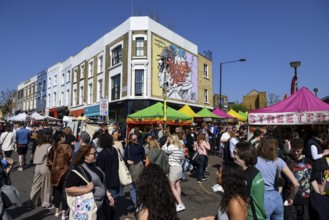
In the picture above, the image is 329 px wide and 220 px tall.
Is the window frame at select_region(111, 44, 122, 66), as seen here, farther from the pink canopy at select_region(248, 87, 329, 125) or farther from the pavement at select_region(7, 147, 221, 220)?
the pink canopy at select_region(248, 87, 329, 125)

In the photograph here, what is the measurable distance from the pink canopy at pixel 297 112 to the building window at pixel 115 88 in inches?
684

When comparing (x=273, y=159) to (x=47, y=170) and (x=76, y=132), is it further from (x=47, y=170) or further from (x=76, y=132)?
(x=76, y=132)

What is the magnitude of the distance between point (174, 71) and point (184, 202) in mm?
18811

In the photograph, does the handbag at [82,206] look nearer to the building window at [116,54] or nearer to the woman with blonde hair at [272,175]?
the woman with blonde hair at [272,175]

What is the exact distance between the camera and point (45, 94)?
1692 inches

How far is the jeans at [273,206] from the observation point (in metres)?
3.34

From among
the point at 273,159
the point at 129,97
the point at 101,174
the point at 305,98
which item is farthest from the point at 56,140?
the point at 129,97

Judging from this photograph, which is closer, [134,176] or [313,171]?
[313,171]

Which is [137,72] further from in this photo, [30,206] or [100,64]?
[30,206]

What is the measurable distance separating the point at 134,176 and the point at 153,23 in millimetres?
19305

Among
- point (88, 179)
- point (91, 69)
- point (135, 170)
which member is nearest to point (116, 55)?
point (91, 69)

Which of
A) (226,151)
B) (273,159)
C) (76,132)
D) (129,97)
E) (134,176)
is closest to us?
(273,159)

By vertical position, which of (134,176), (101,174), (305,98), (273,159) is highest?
(305,98)

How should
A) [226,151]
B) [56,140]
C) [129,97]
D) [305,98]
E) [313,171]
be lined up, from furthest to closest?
[129,97]
[226,151]
[305,98]
[56,140]
[313,171]
